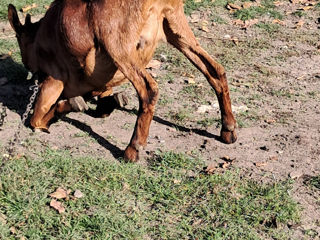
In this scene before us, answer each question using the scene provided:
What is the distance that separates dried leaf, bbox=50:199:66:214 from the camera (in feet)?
14.4

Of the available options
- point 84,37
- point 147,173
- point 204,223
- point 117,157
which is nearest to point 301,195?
point 204,223

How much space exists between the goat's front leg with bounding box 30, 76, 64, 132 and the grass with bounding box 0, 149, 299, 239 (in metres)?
0.69

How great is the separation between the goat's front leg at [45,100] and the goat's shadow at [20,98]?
0.76ft

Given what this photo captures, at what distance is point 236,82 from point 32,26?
8.62 feet

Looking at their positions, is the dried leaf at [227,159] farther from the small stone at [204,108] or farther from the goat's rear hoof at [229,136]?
the small stone at [204,108]

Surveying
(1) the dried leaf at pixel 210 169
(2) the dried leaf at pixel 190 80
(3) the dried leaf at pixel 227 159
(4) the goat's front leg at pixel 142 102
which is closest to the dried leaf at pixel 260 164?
(3) the dried leaf at pixel 227 159

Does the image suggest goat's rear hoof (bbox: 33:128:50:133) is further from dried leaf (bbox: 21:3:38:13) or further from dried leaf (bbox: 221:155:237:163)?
dried leaf (bbox: 21:3:38:13)

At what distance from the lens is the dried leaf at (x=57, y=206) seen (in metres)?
4.39

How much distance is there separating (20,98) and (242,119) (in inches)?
103

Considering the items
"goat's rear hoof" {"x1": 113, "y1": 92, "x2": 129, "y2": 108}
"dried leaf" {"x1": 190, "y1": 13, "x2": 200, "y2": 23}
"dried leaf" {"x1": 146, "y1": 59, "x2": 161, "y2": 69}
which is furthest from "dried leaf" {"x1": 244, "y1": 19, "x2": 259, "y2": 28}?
"goat's rear hoof" {"x1": 113, "y1": 92, "x2": 129, "y2": 108}

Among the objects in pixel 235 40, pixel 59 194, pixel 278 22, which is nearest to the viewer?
pixel 59 194

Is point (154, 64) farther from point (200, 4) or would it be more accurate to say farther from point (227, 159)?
point (227, 159)

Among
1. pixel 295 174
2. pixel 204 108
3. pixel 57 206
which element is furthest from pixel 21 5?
pixel 295 174

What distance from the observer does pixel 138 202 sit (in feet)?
15.1
